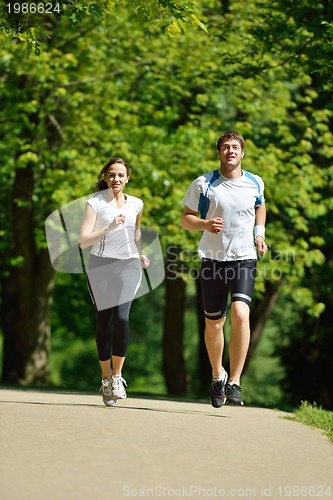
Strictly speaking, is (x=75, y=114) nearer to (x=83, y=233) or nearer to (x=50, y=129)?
(x=50, y=129)

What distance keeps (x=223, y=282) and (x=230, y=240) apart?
0.39m

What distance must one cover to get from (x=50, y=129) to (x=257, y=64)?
575 centimetres

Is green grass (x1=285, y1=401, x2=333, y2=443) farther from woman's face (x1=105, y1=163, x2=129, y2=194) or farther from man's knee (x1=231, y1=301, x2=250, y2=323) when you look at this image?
woman's face (x1=105, y1=163, x2=129, y2=194)

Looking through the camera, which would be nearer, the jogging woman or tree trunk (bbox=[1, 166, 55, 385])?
the jogging woman

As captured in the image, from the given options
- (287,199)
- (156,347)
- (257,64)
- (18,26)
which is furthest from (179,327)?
(156,347)

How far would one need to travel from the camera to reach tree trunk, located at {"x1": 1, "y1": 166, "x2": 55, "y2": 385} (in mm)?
20169

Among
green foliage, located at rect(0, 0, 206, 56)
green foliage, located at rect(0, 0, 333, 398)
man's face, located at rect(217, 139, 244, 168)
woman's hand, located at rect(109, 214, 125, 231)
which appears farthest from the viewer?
green foliage, located at rect(0, 0, 333, 398)

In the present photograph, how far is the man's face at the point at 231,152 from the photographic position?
8406mm

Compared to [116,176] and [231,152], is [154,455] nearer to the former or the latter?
[231,152]

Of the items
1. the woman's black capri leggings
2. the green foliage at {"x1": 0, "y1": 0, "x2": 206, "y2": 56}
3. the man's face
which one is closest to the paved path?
the woman's black capri leggings

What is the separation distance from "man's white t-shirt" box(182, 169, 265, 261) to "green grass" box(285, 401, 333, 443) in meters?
1.52

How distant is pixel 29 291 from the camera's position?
20.5 m

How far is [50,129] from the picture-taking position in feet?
66.1

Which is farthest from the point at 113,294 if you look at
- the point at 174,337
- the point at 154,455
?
the point at 174,337
